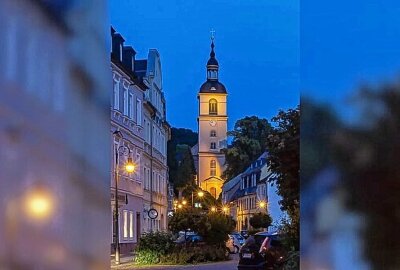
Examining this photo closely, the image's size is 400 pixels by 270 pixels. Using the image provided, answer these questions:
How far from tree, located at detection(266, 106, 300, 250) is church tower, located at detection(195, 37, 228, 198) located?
55.3 meters

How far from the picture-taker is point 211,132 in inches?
2699

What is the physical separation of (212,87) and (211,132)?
5.16 metres

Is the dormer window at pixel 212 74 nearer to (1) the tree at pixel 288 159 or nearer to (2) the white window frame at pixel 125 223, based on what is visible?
(2) the white window frame at pixel 125 223

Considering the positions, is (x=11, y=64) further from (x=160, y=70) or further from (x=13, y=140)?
(x=160, y=70)

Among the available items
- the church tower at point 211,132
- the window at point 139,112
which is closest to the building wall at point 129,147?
the window at point 139,112

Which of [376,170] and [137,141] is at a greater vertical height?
[137,141]

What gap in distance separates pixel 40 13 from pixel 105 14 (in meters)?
0.22

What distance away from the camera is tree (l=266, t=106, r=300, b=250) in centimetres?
922

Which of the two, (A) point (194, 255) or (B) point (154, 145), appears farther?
(B) point (154, 145)

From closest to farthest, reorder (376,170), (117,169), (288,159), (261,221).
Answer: (376,170), (288,159), (117,169), (261,221)

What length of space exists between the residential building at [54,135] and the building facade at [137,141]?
51.3ft

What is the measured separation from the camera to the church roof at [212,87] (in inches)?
2569

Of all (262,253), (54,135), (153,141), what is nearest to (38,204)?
(54,135)

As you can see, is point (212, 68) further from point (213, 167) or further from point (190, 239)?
point (190, 239)
